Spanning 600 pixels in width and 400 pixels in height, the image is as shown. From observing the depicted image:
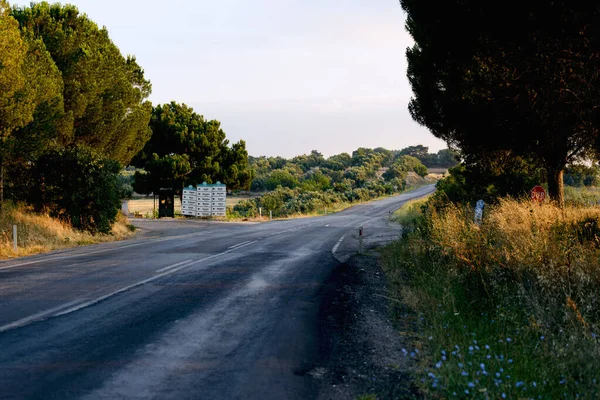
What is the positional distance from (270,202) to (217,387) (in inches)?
1896

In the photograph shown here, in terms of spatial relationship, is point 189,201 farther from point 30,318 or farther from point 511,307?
point 511,307

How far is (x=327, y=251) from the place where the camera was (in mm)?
16984

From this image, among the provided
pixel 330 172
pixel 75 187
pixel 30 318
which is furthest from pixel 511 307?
pixel 330 172

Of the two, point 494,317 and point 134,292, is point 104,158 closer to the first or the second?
point 134,292

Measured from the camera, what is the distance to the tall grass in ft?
15.3

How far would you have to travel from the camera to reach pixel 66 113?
65.4 ft

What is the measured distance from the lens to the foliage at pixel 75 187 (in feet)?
65.6

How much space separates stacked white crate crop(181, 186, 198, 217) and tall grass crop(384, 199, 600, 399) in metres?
32.1

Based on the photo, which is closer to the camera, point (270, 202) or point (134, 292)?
point (134, 292)

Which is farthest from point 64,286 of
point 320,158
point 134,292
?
point 320,158

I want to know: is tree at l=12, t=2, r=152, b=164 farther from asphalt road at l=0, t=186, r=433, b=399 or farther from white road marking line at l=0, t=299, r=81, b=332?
white road marking line at l=0, t=299, r=81, b=332

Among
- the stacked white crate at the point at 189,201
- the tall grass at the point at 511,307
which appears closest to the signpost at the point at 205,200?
the stacked white crate at the point at 189,201

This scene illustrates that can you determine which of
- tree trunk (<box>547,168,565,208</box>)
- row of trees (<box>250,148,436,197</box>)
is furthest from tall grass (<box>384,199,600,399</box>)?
row of trees (<box>250,148,436,197</box>)

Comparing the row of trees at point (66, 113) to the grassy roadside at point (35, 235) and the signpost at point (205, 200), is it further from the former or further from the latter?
the signpost at point (205, 200)
